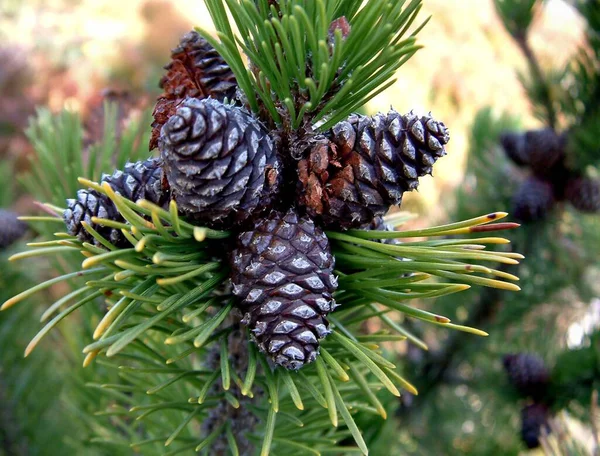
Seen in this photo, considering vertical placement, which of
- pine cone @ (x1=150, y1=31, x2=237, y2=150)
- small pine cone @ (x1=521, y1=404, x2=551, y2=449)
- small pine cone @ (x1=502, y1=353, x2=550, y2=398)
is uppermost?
pine cone @ (x1=150, y1=31, x2=237, y2=150)

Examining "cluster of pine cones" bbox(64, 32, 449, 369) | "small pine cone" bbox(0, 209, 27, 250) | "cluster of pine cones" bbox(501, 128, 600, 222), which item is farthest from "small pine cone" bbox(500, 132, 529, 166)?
"small pine cone" bbox(0, 209, 27, 250)

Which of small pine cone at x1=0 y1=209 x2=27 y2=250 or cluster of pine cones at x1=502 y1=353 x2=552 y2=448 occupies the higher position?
small pine cone at x1=0 y1=209 x2=27 y2=250

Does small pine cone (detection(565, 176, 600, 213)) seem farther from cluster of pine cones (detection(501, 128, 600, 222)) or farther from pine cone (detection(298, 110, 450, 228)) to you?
pine cone (detection(298, 110, 450, 228))

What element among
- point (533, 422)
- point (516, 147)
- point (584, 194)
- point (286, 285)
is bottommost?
point (533, 422)

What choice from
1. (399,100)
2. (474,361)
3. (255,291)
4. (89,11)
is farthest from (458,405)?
(89,11)

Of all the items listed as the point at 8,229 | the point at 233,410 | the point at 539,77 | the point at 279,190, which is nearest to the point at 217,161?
the point at 279,190

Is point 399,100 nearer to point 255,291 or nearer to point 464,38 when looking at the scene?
point 464,38

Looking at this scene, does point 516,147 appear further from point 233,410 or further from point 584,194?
point 233,410
